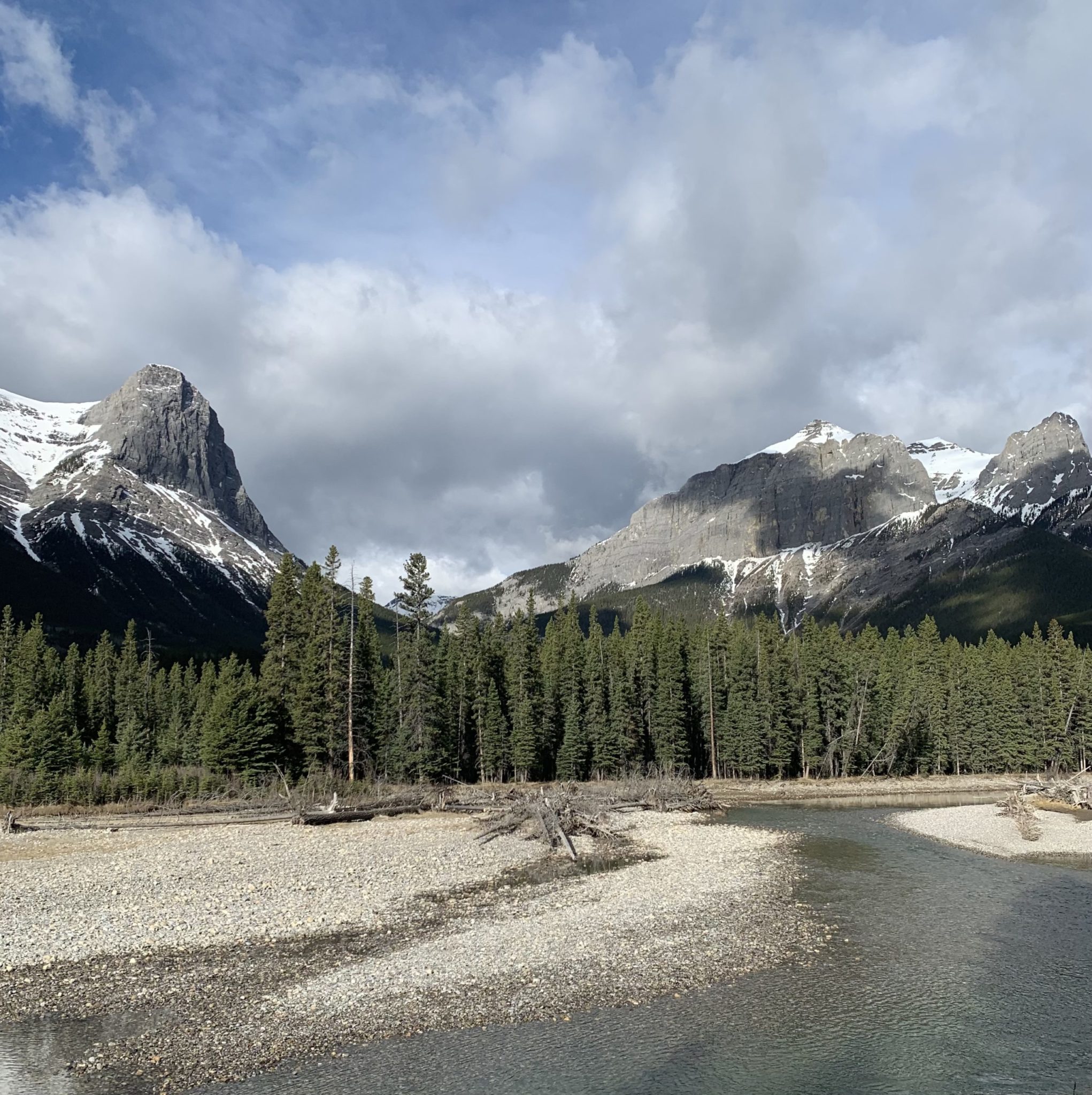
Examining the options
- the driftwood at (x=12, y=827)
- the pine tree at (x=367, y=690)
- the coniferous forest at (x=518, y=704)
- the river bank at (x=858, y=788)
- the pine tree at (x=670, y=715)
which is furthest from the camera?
the pine tree at (x=670, y=715)

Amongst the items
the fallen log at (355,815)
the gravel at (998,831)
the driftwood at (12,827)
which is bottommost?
the gravel at (998,831)

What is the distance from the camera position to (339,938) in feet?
70.9

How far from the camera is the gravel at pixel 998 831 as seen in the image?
126ft

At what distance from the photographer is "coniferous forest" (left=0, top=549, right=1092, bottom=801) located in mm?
57625

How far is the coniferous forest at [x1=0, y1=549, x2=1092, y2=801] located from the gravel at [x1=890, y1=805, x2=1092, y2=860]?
103 ft

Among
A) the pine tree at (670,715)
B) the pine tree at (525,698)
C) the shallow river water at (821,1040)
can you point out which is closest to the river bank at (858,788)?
the pine tree at (670,715)

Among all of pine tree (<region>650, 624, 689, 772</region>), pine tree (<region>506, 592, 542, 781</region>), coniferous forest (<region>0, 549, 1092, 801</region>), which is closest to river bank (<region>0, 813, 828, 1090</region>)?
coniferous forest (<region>0, 549, 1092, 801</region>)

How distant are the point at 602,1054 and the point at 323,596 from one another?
49.3 meters

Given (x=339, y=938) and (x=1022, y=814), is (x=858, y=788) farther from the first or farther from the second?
(x=339, y=938)

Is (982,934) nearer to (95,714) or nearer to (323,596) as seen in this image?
(323,596)

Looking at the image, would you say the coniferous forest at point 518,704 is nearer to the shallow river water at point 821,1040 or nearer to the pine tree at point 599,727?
the pine tree at point 599,727

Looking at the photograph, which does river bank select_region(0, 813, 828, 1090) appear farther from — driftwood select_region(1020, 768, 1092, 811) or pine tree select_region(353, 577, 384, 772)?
driftwood select_region(1020, 768, 1092, 811)

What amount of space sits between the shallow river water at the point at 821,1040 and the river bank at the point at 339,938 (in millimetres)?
931

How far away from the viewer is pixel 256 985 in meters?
17.6
